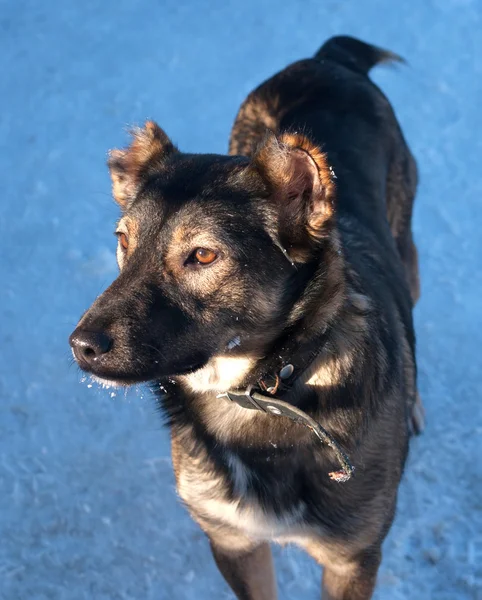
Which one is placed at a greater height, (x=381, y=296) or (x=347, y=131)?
(x=347, y=131)

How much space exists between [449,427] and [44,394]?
238 centimetres

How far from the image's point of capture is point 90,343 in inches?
85.7

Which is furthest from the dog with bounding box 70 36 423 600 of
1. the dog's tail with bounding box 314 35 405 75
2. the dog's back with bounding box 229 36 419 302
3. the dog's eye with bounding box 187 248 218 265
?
the dog's tail with bounding box 314 35 405 75

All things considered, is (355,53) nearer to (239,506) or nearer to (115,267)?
(115,267)

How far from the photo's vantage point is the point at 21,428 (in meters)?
4.22

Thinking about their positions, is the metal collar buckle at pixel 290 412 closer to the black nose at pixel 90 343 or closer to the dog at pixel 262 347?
the dog at pixel 262 347

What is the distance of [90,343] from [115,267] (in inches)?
117

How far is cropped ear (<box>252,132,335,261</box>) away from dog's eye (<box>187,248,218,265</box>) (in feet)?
0.76

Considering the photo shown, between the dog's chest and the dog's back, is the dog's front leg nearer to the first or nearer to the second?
the dog's chest

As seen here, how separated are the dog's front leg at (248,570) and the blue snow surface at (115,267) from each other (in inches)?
16.7

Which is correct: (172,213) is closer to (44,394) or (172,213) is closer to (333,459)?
(333,459)

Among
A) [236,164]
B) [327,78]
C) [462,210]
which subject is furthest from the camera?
[462,210]

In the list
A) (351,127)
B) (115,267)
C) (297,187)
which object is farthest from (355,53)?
(297,187)

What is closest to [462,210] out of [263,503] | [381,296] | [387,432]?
[381,296]
